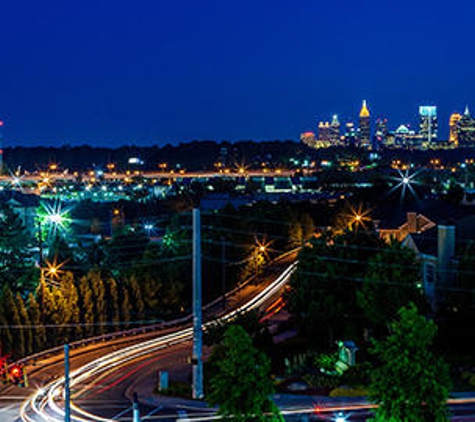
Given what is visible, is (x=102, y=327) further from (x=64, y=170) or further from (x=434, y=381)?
(x=64, y=170)

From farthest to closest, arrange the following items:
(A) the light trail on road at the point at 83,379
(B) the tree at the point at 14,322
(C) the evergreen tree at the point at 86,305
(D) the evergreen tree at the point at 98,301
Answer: (D) the evergreen tree at the point at 98,301, (C) the evergreen tree at the point at 86,305, (B) the tree at the point at 14,322, (A) the light trail on road at the point at 83,379

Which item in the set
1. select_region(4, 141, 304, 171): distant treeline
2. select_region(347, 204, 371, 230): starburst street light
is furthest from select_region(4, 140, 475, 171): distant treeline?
select_region(347, 204, 371, 230): starburst street light

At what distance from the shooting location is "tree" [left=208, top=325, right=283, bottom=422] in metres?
13.3

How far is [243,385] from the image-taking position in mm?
13289

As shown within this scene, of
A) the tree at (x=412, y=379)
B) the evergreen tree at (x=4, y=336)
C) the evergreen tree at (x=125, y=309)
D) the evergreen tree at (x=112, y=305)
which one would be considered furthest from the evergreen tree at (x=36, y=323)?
the tree at (x=412, y=379)

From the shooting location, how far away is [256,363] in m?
13.9

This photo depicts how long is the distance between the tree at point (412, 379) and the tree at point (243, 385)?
85.3 inches

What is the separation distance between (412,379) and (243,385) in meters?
3.16

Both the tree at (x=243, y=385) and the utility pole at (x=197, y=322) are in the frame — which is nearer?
the tree at (x=243, y=385)

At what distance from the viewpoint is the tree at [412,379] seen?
12656mm

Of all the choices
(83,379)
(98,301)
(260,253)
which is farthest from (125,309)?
(260,253)

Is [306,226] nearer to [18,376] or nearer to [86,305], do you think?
[86,305]

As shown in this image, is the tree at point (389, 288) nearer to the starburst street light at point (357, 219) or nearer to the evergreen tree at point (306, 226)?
the starburst street light at point (357, 219)

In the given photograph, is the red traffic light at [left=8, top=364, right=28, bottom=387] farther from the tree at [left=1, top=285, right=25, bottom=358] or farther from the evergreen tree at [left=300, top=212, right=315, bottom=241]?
the evergreen tree at [left=300, top=212, right=315, bottom=241]
